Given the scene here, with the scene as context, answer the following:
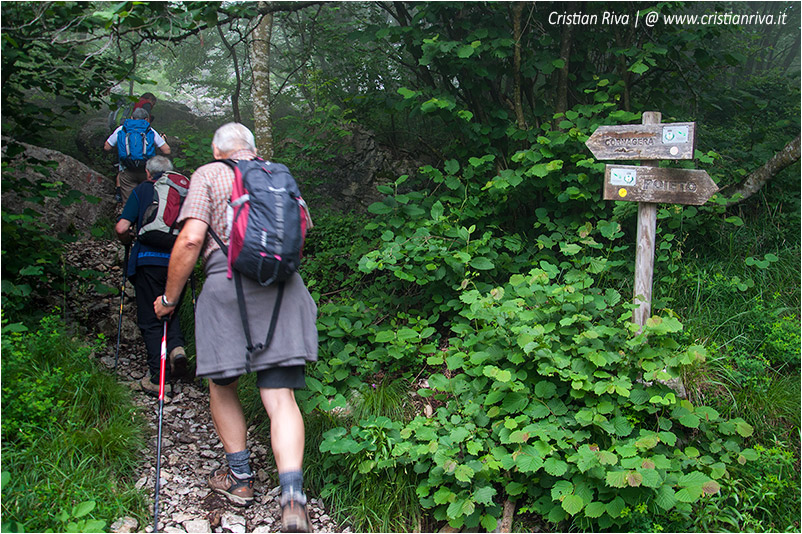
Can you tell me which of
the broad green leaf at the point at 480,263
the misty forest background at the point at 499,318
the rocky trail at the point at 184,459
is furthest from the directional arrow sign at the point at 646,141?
the rocky trail at the point at 184,459

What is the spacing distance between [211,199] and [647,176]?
306cm

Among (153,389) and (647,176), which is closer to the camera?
(647,176)

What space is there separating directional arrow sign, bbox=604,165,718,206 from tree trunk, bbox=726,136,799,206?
1.73m

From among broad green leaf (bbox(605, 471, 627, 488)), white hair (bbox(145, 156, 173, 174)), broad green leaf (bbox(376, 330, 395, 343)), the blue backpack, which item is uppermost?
the blue backpack

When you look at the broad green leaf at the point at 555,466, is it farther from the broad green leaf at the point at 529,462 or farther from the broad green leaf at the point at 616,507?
the broad green leaf at the point at 616,507

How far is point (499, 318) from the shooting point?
386 cm

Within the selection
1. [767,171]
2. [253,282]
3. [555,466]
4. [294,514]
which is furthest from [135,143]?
[767,171]

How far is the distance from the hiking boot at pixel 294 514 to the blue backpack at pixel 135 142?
435 cm

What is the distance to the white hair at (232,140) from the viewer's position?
125 inches

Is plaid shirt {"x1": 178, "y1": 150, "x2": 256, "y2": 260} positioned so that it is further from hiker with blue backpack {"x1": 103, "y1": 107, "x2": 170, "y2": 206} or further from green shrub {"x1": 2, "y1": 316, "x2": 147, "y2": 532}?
hiker with blue backpack {"x1": 103, "y1": 107, "x2": 170, "y2": 206}

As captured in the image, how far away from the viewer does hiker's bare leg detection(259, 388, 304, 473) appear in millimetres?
Result: 2902

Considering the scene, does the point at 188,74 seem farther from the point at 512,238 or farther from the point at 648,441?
the point at 648,441

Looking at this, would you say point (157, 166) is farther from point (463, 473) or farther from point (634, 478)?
point (634, 478)

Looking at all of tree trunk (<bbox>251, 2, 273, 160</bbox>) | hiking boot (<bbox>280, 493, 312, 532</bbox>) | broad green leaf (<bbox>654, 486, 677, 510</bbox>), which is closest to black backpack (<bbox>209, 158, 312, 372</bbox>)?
hiking boot (<bbox>280, 493, 312, 532</bbox>)
